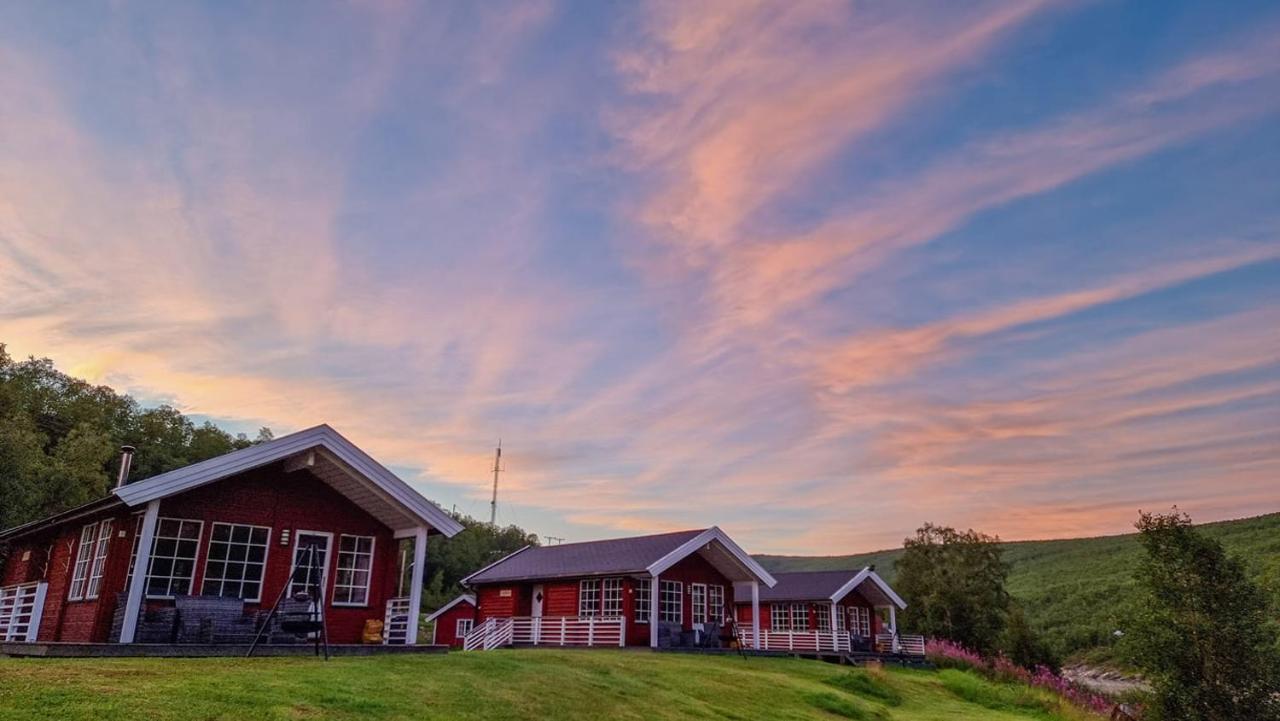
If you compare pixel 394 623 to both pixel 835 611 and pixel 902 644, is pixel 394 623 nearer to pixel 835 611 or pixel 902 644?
pixel 835 611

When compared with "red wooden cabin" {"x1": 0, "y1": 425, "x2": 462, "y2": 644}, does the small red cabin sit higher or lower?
lower

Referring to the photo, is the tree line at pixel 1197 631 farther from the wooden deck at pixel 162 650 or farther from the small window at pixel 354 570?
the small window at pixel 354 570

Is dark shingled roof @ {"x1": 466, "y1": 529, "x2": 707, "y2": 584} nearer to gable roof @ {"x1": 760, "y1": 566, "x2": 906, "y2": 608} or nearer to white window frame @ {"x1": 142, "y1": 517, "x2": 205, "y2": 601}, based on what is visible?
gable roof @ {"x1": 760, "y1": 566, "x2": 906, "y2": 608}

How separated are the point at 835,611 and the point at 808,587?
1.92 metres

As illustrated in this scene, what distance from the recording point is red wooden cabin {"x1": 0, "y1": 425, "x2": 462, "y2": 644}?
52.1 feet

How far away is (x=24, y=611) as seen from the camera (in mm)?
20984

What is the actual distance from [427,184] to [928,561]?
3986 cm

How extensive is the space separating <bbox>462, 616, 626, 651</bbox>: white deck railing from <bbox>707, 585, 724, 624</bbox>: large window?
15.9 ft

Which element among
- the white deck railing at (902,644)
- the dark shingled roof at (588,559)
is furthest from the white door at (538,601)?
the white deck railing at (902,644)

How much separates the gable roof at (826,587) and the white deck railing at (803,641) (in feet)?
6.46

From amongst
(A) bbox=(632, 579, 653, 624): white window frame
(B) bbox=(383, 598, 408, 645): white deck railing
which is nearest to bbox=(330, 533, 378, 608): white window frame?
(B) bbox=(383, 598, 408, 645): white deck railing

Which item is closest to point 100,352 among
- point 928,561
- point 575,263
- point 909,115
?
point 575,263

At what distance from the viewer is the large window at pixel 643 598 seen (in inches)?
1123

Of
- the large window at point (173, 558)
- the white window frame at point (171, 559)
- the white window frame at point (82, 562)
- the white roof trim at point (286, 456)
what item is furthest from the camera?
the white window frame at point (82, 562)
